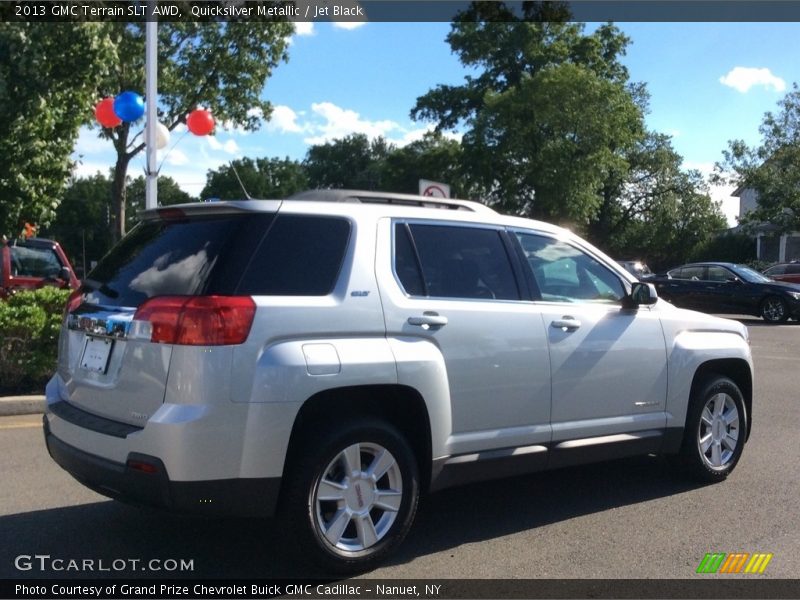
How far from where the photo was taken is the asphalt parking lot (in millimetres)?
4312

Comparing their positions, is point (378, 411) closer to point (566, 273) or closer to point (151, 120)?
point (566, 273)

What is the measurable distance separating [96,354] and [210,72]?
2549 centimetres

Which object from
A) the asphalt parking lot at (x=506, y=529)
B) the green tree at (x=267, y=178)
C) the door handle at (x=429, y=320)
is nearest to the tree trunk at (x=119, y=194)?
the asphalt parking lot at (x=506, y=529)

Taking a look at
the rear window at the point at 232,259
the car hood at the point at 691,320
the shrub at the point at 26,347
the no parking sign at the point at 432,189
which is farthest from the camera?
the no parking sign at the point at 432,189

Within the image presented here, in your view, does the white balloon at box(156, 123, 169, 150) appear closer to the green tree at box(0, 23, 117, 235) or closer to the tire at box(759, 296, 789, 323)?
the green tree at box(0, 23, 117, 235)

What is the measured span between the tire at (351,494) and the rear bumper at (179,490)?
0.51 ft

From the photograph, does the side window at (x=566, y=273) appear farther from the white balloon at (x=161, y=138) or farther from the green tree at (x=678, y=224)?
the green tree at (x=678, y=224)

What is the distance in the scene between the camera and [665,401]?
5.54m

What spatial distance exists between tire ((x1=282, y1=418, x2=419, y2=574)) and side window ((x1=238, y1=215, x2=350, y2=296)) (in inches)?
28.0

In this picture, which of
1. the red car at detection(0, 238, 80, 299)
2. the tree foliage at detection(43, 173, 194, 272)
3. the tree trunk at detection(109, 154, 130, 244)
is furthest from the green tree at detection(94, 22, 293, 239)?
the tree foliage at detection(43, 173, 194, 272)

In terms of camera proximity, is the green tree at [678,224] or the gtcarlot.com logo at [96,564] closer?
the gtcarlot.com logo at [96,564]

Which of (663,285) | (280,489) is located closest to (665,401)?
(280,489)

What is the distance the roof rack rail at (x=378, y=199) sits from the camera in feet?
15.4

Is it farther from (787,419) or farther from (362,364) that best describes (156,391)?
(787,419)
